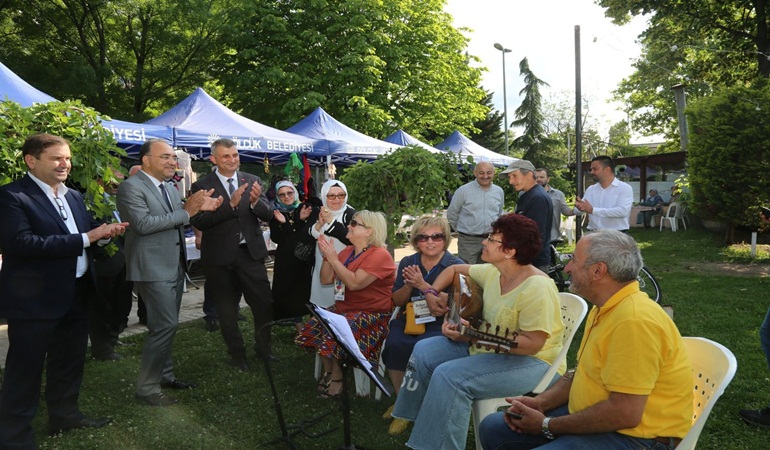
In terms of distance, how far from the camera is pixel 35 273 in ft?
11.1

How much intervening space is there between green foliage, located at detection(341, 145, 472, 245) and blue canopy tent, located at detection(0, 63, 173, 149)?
9.94 feet

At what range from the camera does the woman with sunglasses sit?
509 cm

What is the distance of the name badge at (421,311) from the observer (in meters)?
3.87

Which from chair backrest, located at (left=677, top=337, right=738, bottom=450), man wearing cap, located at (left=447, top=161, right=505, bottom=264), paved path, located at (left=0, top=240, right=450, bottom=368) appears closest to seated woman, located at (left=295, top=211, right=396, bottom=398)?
chair backrest, located at (left=677, top=337, right=738, bottom=450)

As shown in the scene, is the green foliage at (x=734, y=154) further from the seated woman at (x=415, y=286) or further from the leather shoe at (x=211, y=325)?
the leather shoe at (x=211, y=325)

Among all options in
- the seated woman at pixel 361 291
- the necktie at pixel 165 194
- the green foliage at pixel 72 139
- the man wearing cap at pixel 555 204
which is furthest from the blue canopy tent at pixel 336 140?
the green foliage at pixel 72 139

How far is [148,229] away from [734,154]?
12486mm

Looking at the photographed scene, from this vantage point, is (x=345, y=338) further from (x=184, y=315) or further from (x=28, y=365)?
(x=184, y=315)

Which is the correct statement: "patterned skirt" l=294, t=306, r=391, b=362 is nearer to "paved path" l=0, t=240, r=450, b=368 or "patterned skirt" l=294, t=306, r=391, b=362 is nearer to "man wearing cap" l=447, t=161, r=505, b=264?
"man wearing cap" l=447, t=161, r=505, b=264

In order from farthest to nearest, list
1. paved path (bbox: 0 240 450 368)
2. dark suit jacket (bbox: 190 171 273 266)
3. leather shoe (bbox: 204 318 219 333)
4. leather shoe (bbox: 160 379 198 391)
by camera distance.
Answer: leather shoe (bbox: 204 318 219 333)
paved path (bbox: 0 240 450 368)
dark suit jacket (bbox: 190 171 273 266)
leather shoe (bbox: 160 379 198 391)

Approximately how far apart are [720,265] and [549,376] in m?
9.20

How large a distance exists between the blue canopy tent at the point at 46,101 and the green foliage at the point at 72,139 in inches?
74.8

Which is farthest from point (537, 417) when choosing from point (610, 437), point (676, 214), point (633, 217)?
point (633, 217)

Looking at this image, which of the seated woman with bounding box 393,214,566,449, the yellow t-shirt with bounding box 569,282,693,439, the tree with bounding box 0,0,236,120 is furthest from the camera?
the tree with bounding box 0,0,236,120
